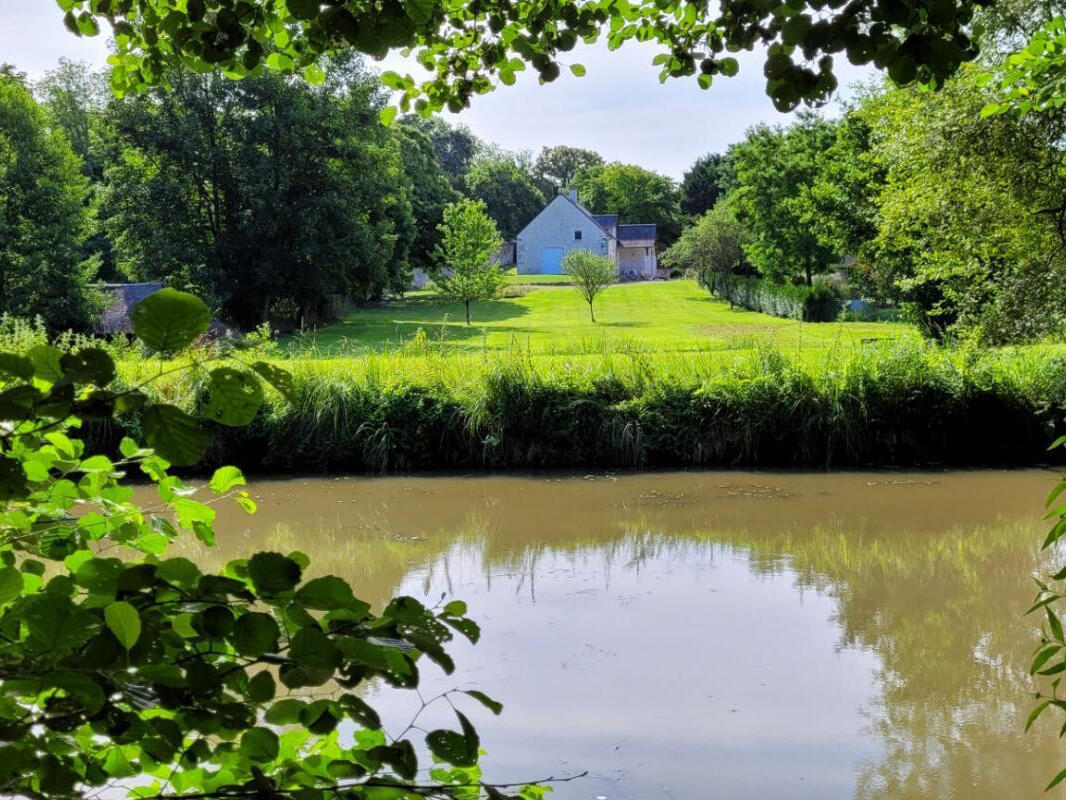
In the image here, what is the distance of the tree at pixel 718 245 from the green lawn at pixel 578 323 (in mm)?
1508

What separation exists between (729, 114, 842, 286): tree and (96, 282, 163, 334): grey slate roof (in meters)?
22.0

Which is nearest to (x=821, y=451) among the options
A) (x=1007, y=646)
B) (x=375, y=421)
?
(x=375, y=421)

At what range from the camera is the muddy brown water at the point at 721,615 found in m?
4.71

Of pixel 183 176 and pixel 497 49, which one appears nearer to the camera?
pixel 497 49

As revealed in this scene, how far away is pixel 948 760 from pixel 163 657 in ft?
14.8

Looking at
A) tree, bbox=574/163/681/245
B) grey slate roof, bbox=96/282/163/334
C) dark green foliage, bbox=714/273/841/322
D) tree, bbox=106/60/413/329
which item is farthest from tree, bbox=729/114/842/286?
tree, bbox=574/163/681/245

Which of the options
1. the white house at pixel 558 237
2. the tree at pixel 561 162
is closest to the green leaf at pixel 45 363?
the white house at pixel 558 237

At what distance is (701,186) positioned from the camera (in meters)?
69.5

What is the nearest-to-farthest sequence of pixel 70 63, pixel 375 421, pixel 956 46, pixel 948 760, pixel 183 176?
pixel 956 46, pixel 948 760, pixel 375 421, pixel 183 176, pixel 70 63

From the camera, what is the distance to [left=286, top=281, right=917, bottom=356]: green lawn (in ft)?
91.1

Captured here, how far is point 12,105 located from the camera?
26.0 metres

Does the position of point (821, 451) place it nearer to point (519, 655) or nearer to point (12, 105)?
point (519, 655)

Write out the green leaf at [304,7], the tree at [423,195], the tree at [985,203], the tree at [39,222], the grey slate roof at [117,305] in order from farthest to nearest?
the tree at [423,195] < the grey slate roof at [117,305] < the tree at [39,222] < the tree at [985,203] < the green leaf at [304,7]

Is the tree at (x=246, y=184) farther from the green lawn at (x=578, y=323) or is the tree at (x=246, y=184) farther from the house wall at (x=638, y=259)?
the house wall at (x=638, y=259)
